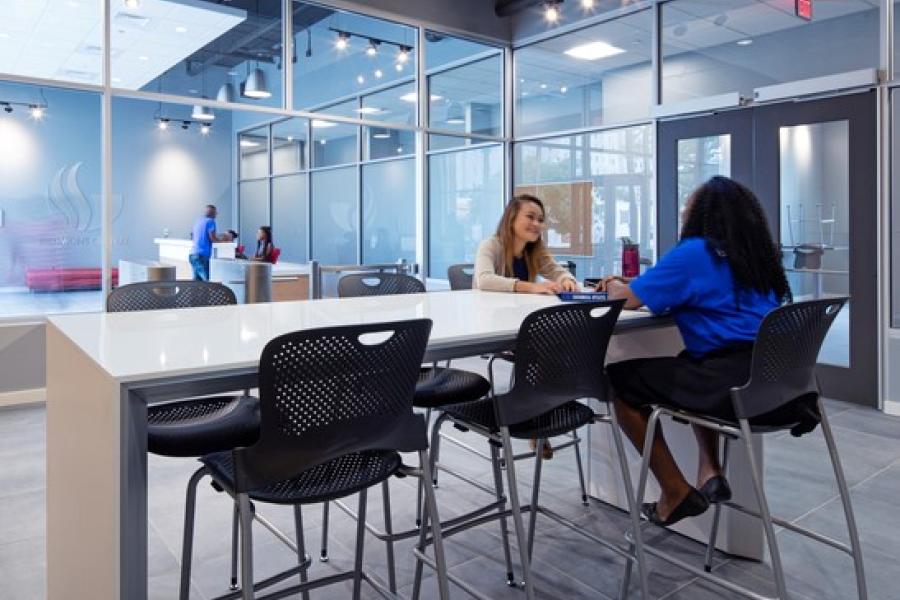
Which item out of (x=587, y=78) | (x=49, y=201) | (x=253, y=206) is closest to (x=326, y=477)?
(x=49, y=201)

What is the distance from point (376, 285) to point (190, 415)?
4.05ft

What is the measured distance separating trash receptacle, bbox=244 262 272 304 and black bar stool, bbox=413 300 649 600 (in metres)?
3.76

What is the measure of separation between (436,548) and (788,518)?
1.74 metres

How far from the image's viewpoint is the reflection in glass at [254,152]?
28.4ft

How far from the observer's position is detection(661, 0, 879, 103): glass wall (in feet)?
14.3

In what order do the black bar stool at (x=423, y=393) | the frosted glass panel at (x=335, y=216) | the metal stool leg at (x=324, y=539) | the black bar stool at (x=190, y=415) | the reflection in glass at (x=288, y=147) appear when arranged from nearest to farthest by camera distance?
the black bar stool at (x=190, y=415)
the black bar stool at (x=423, y=393)
the metal stool leg at (x=324, y=539)
the frosted glass panel at (x=335, y=216)
the reflection in glass at (x=288, y=147)

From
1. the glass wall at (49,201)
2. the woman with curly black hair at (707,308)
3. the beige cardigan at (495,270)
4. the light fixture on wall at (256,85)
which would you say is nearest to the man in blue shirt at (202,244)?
the light fixture on wall at (256,85)

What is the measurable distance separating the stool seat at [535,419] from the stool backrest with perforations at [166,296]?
1062mm

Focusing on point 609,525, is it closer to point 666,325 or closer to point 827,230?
point 666,325

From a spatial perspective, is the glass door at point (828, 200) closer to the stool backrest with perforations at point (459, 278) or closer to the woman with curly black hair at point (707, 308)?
the stool backrest with perforations at point (459, 278)

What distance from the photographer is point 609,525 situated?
2.54 metres

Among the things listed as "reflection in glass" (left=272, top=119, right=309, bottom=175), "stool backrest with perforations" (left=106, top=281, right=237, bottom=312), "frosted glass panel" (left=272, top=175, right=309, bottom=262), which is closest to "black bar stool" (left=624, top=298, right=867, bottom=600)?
"stool backrest with perforations" (left=106, top=281, right=237, bottom=312)

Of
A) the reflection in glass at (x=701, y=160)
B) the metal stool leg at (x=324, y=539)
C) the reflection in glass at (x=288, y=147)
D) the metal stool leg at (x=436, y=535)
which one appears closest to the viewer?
the metal stool leg at (x=436, y=535)

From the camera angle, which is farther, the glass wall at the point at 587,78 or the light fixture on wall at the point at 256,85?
the glass wall at the point at 587,78
